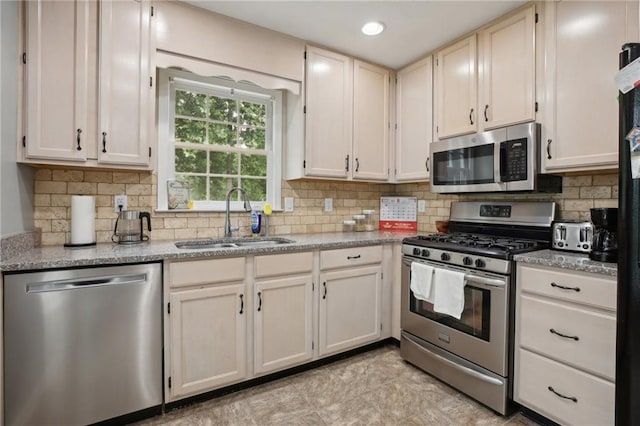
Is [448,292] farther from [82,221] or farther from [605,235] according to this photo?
[82,221]

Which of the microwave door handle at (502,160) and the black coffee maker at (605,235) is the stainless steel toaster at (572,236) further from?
the microwave door handle at (502,160)

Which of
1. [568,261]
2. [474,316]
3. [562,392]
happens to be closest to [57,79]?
[474,316]

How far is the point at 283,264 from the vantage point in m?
2.17

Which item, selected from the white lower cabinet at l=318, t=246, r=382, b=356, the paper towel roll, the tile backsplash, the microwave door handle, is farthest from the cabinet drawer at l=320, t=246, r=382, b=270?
the paper towel roll

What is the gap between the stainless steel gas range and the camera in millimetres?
1857

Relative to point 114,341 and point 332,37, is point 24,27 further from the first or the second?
point 332,37

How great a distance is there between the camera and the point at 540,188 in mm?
2146

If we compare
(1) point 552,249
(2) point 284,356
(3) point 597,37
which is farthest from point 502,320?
(3) point 597,37

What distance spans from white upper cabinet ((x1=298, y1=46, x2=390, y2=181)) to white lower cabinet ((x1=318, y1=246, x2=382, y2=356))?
29.3 inches

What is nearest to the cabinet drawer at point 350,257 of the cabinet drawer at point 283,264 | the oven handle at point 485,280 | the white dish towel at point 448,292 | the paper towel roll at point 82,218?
the cabinet drawer at point 283,264

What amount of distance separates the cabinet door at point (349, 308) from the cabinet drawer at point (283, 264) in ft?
0.60

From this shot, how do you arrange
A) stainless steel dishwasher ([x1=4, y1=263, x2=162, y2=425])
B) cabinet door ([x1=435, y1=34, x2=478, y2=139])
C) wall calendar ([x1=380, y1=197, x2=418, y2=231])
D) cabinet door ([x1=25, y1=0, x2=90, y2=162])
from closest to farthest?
stainless steel dishwasher ([x1=4, y1=263, x2=162, y2=425]) < cabinet door ([x1=25, y1=0, x2=90, y2=162]) < cabinet door ([x1=435, y1=34, x2=478, y2=139]) < wall calendar ([x1=380, y1=197, x2=418, y2=231])

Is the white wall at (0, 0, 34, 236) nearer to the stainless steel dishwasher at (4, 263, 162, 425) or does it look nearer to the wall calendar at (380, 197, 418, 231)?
the stainless steel dishwasher at (4, 263, 162, 425)

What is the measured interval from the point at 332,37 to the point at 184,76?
3.88 feet
